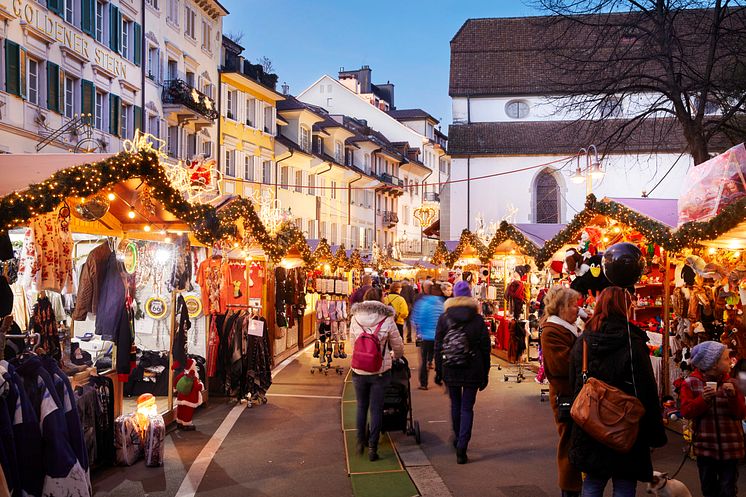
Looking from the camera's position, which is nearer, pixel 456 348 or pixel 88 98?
pixel 456 348

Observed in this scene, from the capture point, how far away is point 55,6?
21.8 m

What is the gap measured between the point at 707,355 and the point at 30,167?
600 centimetres

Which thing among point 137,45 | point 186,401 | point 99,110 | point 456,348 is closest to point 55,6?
point 99,110

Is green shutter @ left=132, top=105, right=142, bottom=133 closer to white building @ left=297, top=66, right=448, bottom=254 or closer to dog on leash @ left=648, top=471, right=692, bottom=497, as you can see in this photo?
dog on leash @ left=648, top=471, right=692, bottom=497

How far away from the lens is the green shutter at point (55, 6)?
2145cm

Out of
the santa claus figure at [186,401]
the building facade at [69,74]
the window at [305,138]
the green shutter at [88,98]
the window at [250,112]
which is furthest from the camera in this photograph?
the window at [305,138]

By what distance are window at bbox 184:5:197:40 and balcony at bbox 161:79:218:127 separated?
2.72m

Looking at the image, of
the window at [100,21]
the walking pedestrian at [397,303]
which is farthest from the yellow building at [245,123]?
the walking pedestrian at [397,303]

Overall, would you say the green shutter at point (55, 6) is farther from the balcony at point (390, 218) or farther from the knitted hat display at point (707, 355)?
the balcony at point (390, 218)

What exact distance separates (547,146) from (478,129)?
12.9 ft

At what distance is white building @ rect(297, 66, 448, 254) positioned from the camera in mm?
→ 65500

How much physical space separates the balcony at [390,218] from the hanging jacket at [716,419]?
190 ft

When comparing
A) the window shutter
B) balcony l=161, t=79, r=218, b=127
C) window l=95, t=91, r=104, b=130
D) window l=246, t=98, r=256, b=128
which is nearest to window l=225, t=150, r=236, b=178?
window l=246, t=98, r=256, b=128

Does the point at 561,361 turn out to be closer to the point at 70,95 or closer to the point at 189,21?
the point at 70,95
